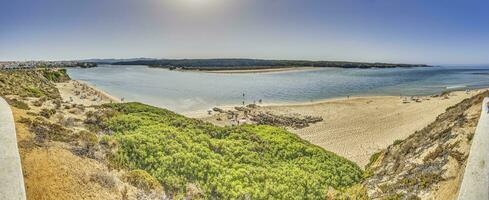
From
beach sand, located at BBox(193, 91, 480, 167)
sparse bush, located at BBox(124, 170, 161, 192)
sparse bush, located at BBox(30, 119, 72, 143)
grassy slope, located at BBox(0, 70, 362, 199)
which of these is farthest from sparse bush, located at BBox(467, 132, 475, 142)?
sparse bush, located at BBox(30, 119, 72, 143)

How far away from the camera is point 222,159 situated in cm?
969

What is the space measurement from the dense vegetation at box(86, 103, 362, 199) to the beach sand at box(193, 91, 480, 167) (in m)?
5.78

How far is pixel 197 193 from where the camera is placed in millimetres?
8289

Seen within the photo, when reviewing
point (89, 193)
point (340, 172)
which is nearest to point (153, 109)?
point (89, 193)

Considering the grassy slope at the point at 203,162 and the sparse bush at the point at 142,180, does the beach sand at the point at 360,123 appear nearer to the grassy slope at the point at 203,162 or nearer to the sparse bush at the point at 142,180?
the grassy slope at the point at 203,162

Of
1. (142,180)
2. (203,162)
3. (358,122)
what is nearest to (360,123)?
(358,122)

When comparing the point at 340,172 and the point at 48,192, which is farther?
the point at 340,172

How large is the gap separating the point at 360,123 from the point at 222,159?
59.3 ft

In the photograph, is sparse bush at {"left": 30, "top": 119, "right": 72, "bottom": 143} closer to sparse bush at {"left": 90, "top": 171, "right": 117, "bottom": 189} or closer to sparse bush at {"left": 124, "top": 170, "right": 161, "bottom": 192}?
sparse bush at {"left": 90, "top": 171, "right": 117, "bottom": 189}

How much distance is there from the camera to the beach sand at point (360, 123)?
729 inches

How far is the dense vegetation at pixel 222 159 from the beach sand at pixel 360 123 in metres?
5.78

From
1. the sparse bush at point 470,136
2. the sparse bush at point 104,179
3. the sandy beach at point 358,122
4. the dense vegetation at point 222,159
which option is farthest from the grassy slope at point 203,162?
the sandy beach at point 358,122

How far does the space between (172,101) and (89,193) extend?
3309 centimetres

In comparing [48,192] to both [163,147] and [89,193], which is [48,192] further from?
[163,147]
